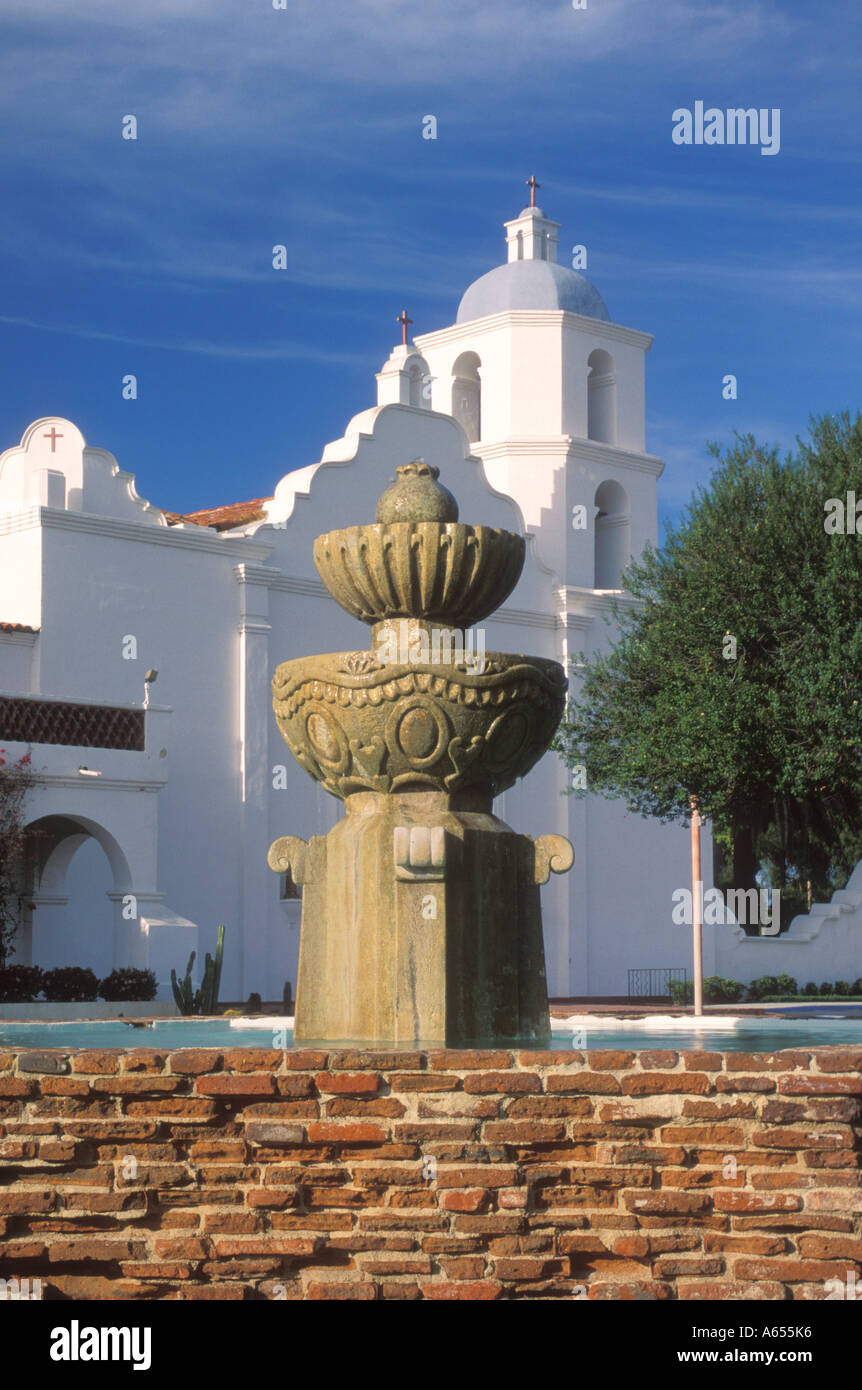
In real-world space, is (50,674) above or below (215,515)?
below

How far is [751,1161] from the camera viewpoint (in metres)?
6.19

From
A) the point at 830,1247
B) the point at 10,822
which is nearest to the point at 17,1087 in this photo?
the point at 830,1247

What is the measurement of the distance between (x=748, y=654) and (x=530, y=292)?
40.8 feet

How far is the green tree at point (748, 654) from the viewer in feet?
76.4

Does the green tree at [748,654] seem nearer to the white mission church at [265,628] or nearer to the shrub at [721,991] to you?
the shrub at [721,991]

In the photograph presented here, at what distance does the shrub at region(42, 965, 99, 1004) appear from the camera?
74.6ft

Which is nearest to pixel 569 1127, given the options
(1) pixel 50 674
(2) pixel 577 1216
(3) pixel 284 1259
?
(2) pixel 577 1216

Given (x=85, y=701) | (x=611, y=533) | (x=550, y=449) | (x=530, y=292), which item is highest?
(x=530, y=292)

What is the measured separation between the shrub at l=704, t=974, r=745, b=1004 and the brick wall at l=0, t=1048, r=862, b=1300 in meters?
22.5

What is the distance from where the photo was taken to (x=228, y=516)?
30953 millimetres

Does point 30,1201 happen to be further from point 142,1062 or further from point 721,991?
point 721,991

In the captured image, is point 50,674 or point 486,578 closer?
point 486,578

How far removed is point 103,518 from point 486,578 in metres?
17.3

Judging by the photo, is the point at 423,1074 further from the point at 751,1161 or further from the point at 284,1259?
the point at 751,1161
